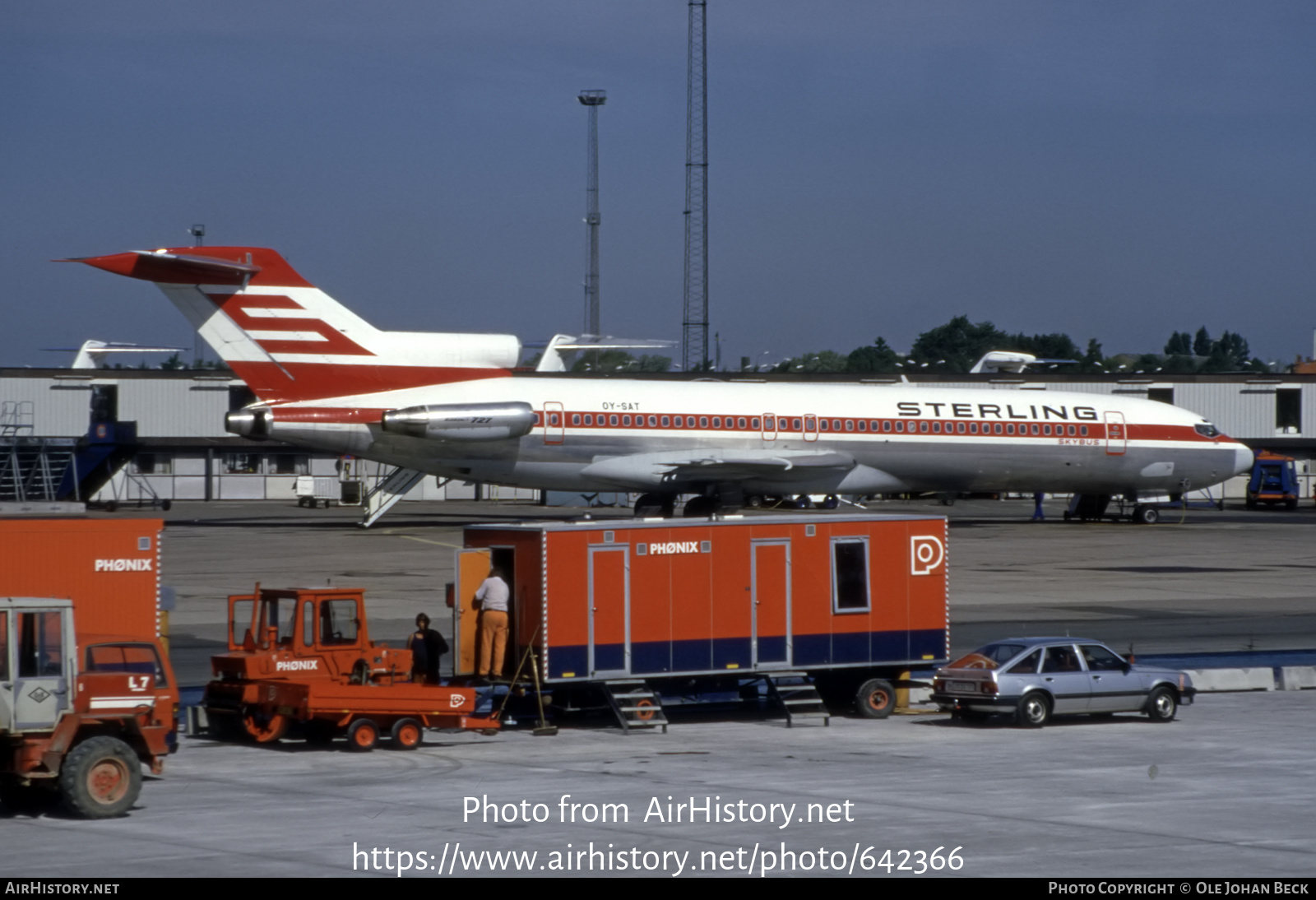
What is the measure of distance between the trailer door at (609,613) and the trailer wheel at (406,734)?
2790mm

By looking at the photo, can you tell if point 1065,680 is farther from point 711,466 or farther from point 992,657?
point 711,466

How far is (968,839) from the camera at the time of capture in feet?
43.1

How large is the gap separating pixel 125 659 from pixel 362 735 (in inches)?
129

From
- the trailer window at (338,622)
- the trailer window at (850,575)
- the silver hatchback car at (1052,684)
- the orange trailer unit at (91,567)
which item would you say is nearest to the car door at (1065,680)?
the silver hatchback car at (1052,684)

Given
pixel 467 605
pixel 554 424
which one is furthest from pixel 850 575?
pixel 554 424

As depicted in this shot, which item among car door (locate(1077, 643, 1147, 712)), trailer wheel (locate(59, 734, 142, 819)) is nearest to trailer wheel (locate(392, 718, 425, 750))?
trailer wheel (locate(59, 734, 142, 819))

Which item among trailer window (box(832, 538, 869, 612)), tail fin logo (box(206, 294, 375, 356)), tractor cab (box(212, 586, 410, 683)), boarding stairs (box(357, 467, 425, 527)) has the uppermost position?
tail fin logo (box(206, 294, 375, 356))

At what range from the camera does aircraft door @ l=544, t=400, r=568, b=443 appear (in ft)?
153

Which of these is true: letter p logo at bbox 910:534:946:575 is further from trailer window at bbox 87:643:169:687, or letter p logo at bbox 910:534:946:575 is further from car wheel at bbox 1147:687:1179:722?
trailer window at bbox 87:643:169:687

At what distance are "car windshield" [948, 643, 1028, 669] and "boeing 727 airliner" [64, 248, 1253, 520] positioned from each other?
2625 centimetres

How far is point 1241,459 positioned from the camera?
56.6 metres

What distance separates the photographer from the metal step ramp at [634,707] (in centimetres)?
2020

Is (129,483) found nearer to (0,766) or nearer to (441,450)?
(441,450)
